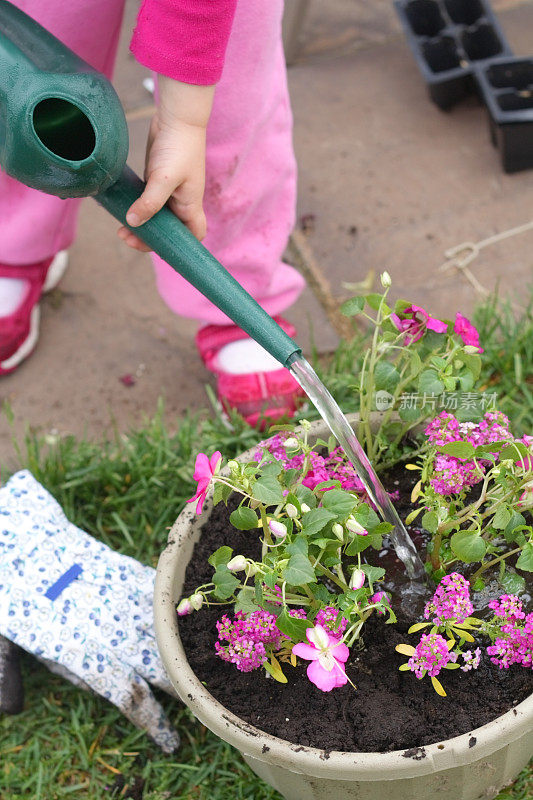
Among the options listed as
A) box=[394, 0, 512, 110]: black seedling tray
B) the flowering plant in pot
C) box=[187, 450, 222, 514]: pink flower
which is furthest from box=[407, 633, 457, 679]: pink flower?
box=[394, 0, 512, 110]: black seedling tray

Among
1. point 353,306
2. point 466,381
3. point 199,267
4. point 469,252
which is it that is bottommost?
point 469,252

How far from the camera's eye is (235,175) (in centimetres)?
171

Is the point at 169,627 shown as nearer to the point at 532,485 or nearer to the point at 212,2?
the point at 532,485

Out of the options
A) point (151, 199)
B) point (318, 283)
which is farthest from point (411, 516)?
point (318, 283)

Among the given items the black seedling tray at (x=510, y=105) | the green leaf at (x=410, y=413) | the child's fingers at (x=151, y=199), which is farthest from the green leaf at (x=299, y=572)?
the black seedling tray at (x=510, y=105)

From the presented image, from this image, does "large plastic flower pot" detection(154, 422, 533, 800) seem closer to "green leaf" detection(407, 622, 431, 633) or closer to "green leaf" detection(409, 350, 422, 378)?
"green leaf" detection(407, 622, 431, 633)

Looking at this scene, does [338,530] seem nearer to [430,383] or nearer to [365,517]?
[365,517]

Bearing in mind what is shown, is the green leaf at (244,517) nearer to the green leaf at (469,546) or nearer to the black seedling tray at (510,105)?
the green leaf at (469,546)

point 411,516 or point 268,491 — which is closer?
point 268,491

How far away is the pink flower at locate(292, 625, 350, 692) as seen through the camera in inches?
41.7

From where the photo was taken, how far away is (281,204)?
6.07 ft

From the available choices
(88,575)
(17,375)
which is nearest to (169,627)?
(88,575)

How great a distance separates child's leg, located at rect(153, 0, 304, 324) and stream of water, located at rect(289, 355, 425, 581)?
0.60 meters

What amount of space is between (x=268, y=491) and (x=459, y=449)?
248 mm
